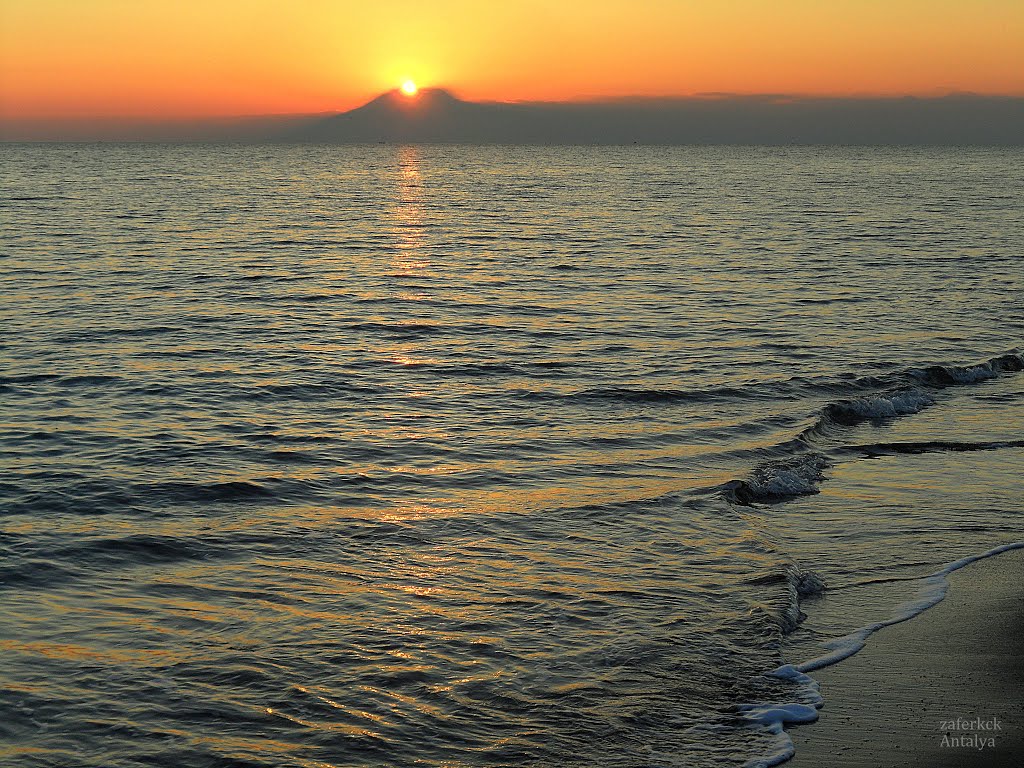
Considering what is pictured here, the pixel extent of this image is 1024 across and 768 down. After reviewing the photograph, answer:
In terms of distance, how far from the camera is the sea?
7805 mm

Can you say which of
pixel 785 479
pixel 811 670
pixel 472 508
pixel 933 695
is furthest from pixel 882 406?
pixel 933 695

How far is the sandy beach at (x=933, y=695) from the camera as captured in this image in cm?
695

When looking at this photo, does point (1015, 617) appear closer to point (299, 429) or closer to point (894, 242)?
point (299, 429)

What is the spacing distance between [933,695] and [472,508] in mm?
6164

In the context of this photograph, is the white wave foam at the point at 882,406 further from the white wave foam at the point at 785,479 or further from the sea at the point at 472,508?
the white wave foam at the point at 785,479

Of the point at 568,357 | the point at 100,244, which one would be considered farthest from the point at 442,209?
the point at 568,357

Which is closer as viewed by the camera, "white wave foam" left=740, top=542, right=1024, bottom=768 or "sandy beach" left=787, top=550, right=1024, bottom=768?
"sandy beach" left=787, top=550, right=1024, bottom=768

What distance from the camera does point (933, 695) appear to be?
7812 millimetres

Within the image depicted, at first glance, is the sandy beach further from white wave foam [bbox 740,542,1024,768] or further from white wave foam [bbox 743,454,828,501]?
white wave foam [bbox 743,454,828,501]

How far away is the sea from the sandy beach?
268 mm

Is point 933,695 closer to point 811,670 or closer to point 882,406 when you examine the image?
point 811,670

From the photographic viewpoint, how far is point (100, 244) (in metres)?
42.4

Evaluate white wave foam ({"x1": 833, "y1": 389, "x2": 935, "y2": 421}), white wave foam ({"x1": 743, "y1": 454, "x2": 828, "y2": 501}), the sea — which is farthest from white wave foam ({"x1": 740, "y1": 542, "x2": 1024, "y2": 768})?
white wave foam ({"x1": 833, "y1": 389, "x2": 935, "y2": 421})

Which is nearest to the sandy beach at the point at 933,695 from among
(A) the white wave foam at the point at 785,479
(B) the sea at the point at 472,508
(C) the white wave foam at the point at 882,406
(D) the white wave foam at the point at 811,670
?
Result: (D) the white wave foam at the point at 811,670
